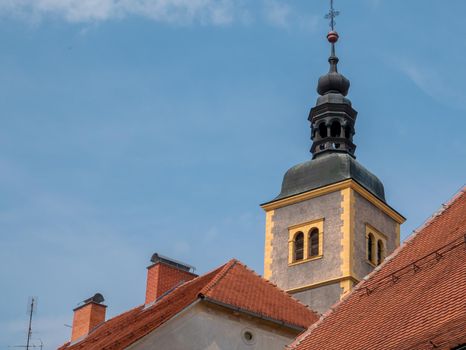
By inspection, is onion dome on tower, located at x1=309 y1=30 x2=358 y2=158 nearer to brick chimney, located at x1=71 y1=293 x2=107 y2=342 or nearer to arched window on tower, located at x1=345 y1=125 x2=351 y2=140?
arched window on tower, located at x1=345 y1=125 x2=351 y2=140

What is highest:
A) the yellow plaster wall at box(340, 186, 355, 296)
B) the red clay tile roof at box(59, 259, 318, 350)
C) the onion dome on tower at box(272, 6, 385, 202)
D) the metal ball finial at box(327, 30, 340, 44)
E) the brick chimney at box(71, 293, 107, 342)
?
the metal ball finial at box(327, 30, 340, 44)

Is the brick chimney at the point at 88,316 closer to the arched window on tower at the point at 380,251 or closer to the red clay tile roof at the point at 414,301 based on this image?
the arched window on tower at the point at 380,251

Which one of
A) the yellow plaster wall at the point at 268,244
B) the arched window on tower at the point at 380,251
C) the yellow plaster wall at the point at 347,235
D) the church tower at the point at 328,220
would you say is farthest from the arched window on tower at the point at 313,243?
the arched window on tower at the point at 380,251

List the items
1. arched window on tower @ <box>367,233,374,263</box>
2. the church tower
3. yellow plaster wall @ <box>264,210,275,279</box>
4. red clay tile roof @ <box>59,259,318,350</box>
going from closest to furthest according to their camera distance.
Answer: red clay tile roof @ <box>59,259,318,350</box>
the church tower
arched window on tower @ <box>367,233,374,263</box>
yellow plaster wall @ <box>264,210,275,279</box>

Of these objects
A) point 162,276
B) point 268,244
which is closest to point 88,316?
point 162,276

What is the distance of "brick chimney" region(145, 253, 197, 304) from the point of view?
2455 cm

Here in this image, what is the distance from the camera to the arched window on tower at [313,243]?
3350 centimetres

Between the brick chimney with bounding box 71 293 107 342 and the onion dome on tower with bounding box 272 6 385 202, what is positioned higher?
the onion dome on tower with bounding box 272 6 385 202

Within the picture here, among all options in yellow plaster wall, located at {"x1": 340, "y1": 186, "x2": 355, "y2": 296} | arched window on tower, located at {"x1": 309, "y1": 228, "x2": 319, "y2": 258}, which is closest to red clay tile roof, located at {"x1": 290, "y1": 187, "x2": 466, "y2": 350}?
yellow plaster wall, located at {"x1": 340, "y1": 186, "x2": 355, "y2": 296}

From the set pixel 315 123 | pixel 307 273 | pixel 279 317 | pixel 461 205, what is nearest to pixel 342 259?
pixel 307 273

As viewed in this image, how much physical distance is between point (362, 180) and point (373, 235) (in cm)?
200

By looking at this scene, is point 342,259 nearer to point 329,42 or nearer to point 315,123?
point 315,123

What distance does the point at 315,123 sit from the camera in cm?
3669

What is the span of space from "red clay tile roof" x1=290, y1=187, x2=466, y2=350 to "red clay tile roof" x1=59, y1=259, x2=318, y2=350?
13.2ft
